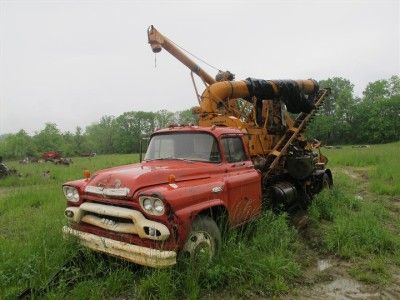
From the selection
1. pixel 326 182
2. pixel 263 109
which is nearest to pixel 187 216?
pixel 263 109

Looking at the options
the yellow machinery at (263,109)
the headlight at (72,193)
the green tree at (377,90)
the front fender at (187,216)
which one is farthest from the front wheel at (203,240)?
the green tree at (377,90)

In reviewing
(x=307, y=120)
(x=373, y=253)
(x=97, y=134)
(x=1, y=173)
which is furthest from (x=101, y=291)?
(x=97, y=134)

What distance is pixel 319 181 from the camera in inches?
414

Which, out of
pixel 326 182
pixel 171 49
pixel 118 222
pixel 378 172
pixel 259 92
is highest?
pixel 171 49

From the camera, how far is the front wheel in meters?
4.99

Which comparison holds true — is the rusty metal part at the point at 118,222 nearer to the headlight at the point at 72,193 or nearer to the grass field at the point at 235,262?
the headlight at the point at 72,193

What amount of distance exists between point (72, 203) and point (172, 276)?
209 centimetres

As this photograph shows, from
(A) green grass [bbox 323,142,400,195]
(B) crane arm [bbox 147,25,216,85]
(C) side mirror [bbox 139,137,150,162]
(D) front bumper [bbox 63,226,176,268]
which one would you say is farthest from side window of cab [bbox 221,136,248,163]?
(A) green grass [bbox 323,142,400,195]

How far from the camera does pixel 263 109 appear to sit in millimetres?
9984

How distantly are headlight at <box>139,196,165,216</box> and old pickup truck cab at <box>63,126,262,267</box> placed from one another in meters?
0.01

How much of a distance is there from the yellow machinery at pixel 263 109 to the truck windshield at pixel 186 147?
1.83 metres

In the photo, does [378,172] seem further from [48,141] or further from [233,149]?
[48,141]

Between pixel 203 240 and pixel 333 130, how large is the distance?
69.7 metres

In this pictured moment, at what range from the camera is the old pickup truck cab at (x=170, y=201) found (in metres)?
4.74
